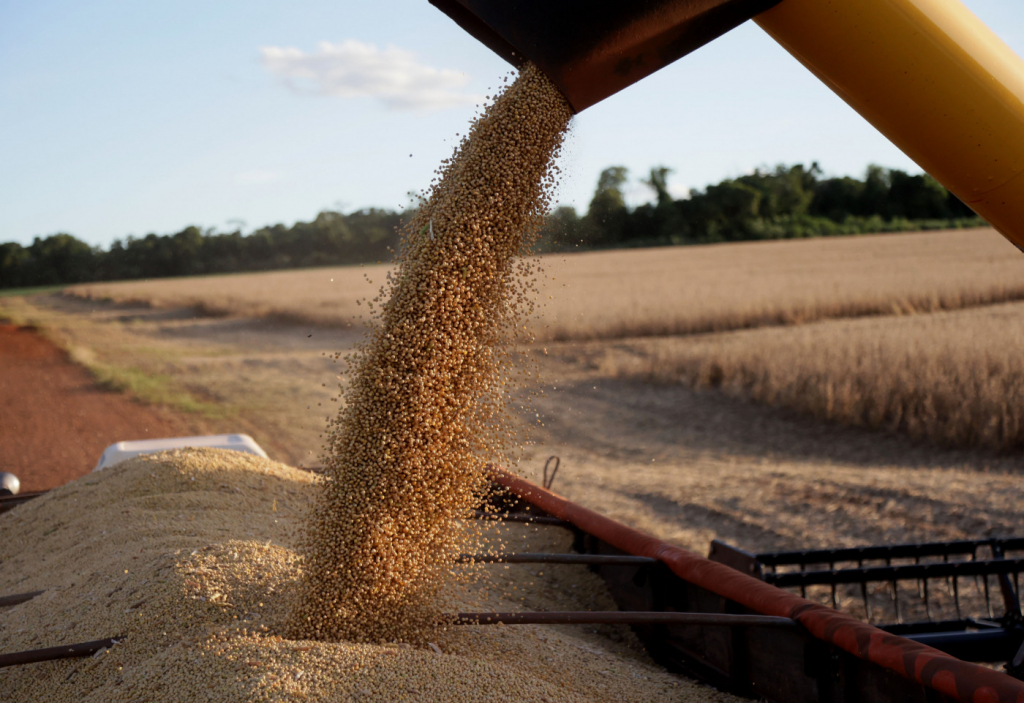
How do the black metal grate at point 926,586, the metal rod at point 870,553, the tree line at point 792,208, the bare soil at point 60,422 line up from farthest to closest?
the tree line at point 792,208
the bare soil at point 60,422
the metal rod at point 870,553
the black metal grate at point 926,586

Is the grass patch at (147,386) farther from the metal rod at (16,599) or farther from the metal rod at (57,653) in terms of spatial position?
the metal rod at (57,653)

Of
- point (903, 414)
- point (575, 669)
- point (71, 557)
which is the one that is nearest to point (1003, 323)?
point (903, 414)

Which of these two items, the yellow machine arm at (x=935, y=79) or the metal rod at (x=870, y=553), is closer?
the yellow machine arm at (x=935, y=79)

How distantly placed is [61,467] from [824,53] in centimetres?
772

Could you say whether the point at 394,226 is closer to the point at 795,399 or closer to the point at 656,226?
the point at 795,399

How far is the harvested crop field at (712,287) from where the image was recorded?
1363cm

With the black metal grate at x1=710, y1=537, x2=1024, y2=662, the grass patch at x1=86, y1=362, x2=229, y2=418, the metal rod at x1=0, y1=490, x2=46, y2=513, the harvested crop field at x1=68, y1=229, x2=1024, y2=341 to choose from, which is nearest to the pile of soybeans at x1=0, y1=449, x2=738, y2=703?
the metal rod at x1=0, y1=490, x2=46, y2=513

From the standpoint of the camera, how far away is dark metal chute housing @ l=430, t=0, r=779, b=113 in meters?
1.51

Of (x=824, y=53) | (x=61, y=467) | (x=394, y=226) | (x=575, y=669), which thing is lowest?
(x=61, y=467)

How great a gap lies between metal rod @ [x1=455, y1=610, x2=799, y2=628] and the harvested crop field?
0.85m

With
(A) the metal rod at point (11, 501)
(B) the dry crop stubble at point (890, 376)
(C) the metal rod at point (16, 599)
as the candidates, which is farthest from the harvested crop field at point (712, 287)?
(A) the metal rod at point (11, 501)

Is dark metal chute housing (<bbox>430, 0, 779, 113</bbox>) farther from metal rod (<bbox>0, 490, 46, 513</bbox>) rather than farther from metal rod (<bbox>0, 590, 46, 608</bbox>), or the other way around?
metal rod (<bbox>0, 490, 46, 513</bbox>)

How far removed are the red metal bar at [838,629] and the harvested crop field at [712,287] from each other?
36.3 inches

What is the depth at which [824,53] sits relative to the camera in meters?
1.54
